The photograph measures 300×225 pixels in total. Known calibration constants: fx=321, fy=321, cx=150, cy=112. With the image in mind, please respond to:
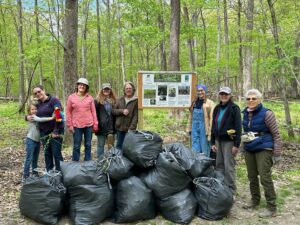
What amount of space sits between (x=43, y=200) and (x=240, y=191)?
10.5 feet

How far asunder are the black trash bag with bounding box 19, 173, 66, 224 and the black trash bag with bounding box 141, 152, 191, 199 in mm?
1161

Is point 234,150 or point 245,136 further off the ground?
point 245,136

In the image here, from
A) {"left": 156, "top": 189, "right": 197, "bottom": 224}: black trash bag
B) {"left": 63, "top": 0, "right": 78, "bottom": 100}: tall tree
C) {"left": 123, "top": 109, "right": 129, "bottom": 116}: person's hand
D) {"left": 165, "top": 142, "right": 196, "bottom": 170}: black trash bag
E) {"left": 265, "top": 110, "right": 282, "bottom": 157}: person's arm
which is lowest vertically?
{"left": 156, "top": 189, "right": 197, "bottom": 224}: black trash bag

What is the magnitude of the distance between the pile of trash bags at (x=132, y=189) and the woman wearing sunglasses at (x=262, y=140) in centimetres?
58

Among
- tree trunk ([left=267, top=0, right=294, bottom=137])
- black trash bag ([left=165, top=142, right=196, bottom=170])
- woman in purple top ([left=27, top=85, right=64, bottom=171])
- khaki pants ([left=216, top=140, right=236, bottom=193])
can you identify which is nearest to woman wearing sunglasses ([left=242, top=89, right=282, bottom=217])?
khaki pants ([left=216, top=140, right=236, bottom=193])

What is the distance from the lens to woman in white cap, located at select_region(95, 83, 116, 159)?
225 inches

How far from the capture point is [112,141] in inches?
236

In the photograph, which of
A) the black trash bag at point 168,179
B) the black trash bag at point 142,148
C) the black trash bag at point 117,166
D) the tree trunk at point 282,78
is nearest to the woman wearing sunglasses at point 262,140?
the black trash bag at point 168,179

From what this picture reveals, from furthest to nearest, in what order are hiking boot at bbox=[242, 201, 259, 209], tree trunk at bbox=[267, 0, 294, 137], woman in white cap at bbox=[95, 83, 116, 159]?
tree trunk at bbox=[267, 0, 294, 137], woman in white cap at bbox=[95, 83, 116, 159], hiking boot at bbox=[242, 201, 259, 209]

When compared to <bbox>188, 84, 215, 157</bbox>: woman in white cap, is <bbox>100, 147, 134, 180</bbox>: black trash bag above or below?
below

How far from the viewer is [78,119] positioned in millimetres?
5359

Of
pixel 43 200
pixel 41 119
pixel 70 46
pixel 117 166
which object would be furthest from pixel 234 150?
pixel 70 46

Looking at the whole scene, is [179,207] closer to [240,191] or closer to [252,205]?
[252,205]

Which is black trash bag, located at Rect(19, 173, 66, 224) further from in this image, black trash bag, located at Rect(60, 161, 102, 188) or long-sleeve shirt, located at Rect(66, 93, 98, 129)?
long-sleeve shirt, located at Rect(66, 93, 98, 129)
